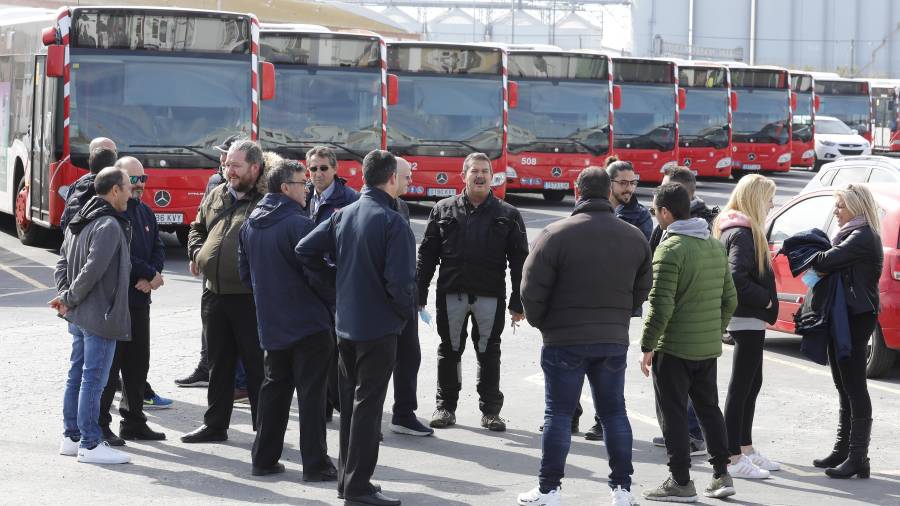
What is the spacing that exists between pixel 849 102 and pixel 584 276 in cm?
4299

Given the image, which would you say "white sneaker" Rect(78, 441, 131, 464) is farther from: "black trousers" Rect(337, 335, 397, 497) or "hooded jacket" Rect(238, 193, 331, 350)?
"black trousers" Rect(337, 335, 397, 497)

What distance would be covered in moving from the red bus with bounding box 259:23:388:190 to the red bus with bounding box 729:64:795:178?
17.3 m

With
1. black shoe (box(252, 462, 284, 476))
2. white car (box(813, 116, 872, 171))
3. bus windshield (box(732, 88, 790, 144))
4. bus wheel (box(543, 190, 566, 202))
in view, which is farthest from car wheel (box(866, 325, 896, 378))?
white car (box(813, 116, 872, 171))

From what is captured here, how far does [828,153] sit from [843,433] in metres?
37.1

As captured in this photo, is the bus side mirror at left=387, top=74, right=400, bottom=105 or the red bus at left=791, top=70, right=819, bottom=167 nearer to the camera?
the bus side mirror at left=387, top=74, right=400, bottom=105

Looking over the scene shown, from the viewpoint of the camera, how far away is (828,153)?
44.0m

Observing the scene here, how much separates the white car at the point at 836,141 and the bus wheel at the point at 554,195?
52.6ft

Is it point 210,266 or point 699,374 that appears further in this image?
point 210,266

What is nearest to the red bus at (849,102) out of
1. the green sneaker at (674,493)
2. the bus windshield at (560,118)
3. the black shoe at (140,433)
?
the bus windshield at (560,118)

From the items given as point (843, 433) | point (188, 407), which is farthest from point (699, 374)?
point (188, 407)

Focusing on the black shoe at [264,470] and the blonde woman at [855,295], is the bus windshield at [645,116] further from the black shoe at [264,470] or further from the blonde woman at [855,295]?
the black shoe at [264,470]

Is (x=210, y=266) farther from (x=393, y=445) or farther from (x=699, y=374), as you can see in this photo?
(x=699, y=374)

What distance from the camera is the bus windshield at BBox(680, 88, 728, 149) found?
34094mm

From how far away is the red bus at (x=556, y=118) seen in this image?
27.4 metres
